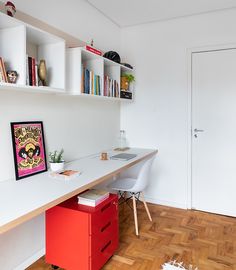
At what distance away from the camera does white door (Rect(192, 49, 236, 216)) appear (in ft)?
9.52

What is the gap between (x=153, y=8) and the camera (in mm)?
2820

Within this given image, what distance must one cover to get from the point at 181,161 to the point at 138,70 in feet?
4.43

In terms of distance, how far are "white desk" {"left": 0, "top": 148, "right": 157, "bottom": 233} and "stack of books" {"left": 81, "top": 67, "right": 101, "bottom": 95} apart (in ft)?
2.30

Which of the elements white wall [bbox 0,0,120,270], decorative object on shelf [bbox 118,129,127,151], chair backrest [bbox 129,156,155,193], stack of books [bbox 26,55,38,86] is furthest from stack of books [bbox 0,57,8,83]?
decorative object on shelf [bbox 118,129,127,151]

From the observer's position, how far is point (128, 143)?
11.6ft

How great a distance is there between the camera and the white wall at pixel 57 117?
182 cm

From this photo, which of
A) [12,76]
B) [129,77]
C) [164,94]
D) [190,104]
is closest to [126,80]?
[129,77]

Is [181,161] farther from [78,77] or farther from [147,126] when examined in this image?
[78,77]

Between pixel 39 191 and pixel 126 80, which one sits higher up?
pixel 126 80

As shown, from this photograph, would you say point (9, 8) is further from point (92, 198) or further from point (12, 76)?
point (92, 198)

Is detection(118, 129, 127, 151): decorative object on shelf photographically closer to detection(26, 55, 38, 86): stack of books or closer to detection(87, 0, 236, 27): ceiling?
detection(87, 0, 236, 27): ceiling

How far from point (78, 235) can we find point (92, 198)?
287 mm

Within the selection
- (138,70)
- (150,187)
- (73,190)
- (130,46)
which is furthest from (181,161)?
(73,190)

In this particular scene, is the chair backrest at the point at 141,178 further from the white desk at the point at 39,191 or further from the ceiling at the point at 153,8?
the ceiling at the point at 153,8
